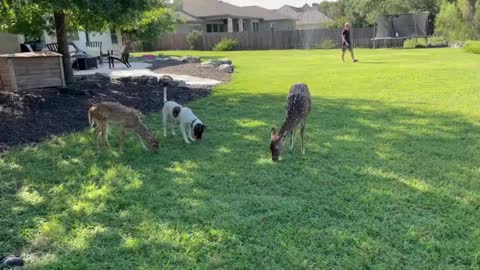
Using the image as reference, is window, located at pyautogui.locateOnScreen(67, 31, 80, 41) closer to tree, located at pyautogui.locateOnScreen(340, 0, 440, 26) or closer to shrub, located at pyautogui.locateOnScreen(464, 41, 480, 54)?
shrub, located at pyautogui.locateOnScreen(464, 41, 480, 54)

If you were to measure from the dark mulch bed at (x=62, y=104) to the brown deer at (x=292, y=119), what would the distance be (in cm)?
363

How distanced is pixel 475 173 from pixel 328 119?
3.07 m

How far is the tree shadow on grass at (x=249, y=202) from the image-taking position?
318cm

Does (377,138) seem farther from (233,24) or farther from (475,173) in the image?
(233,24)

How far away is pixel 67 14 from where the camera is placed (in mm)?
10094

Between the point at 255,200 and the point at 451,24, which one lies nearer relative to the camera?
the point at 255,200

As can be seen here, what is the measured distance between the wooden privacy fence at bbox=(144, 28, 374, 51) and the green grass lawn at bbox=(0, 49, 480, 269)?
3082 cm

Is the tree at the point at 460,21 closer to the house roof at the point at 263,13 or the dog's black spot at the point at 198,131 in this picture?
the house roof at the point at 263,13

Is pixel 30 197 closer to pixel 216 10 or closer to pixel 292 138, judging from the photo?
pixel 292 138

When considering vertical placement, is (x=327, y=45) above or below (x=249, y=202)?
above

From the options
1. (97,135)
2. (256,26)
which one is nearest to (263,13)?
(256,26)

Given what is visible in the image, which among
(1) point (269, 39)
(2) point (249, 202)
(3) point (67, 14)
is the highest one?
(1) point (269, 39)

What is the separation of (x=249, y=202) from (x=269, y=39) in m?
35.3

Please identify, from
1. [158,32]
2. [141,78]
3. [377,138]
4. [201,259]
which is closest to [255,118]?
[377,138]
